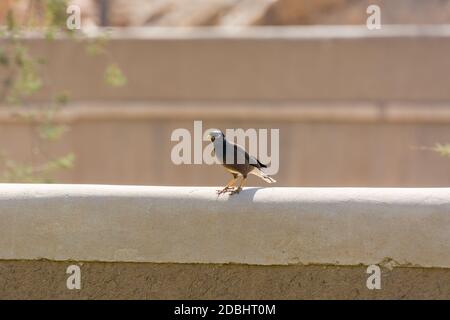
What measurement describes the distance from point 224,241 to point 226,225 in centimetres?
6

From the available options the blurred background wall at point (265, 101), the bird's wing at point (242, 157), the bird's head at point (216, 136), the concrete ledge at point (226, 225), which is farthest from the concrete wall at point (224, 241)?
the blurred background wall at point (265, 101)

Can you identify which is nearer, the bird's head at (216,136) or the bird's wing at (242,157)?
the bird's wing at (242,157)

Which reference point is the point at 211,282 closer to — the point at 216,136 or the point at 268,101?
the point at 216,136

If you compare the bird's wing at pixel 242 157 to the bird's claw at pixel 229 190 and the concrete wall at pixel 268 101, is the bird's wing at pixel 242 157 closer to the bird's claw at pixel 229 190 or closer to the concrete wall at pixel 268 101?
the bird's claw at pixel 229 190

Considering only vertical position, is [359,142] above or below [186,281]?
above

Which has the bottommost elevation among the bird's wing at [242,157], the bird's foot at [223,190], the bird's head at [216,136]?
the bird's foot at [223,190]

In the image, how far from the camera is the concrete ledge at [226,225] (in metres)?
3.90

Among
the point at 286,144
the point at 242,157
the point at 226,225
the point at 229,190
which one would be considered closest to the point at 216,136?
the point at 242,157

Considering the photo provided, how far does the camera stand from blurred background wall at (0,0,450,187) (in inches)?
483

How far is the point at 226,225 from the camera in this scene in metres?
3.99

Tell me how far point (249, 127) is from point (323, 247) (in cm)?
852

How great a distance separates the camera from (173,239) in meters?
4.01
